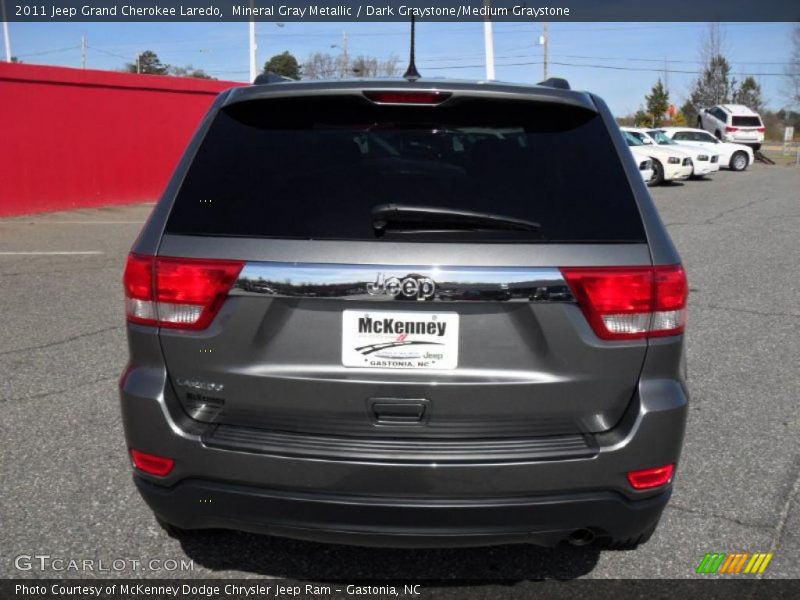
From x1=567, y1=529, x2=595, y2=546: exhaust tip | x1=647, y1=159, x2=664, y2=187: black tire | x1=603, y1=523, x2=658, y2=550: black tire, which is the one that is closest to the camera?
x1=567, y1=529, x2=595, y2=546: exhaust tip

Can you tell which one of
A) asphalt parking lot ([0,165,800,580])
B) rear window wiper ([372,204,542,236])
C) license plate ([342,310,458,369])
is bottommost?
asphalt parking lot ([0,165,800,580])

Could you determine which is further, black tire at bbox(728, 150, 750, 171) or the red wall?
black tire at bbox(728, 150, 750, 171)

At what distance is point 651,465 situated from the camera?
2.52m

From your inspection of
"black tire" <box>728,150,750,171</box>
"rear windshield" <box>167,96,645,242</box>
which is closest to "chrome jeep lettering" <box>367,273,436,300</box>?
"rear windshield" <box>167,96,645,242</box>

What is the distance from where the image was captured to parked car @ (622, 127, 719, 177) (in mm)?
24594

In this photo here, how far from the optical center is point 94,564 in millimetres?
3059

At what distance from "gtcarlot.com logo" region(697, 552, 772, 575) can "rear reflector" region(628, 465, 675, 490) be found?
2.39ft

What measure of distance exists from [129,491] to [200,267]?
1.59 metres

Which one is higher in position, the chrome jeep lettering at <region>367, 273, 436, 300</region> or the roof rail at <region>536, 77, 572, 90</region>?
the roof rail at <region>536, 77, 572, 90</region>

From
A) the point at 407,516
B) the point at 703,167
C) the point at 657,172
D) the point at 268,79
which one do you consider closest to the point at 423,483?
the point at 407,516

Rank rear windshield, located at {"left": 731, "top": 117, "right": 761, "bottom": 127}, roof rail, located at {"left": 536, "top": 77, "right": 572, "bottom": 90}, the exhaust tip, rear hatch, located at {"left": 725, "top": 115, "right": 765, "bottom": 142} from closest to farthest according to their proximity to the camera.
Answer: the exhaust tip
roof rail, located at {"left": 536, "top": 77, "right": 572, "bottom": 90}
rear hatch, located at {"left": 725, "top": 115, "right": 765, "bottom": 142}
rear windshield, located at {"left": 731, "top": 117, "right": 761, "bottom": 127}

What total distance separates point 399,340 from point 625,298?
27.0 inches

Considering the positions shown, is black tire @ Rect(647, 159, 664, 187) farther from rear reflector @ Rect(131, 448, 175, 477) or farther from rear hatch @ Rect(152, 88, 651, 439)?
rear reflector @ Rect(131, 448, 175, 477)

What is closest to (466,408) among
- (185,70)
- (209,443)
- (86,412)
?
(209,443)
